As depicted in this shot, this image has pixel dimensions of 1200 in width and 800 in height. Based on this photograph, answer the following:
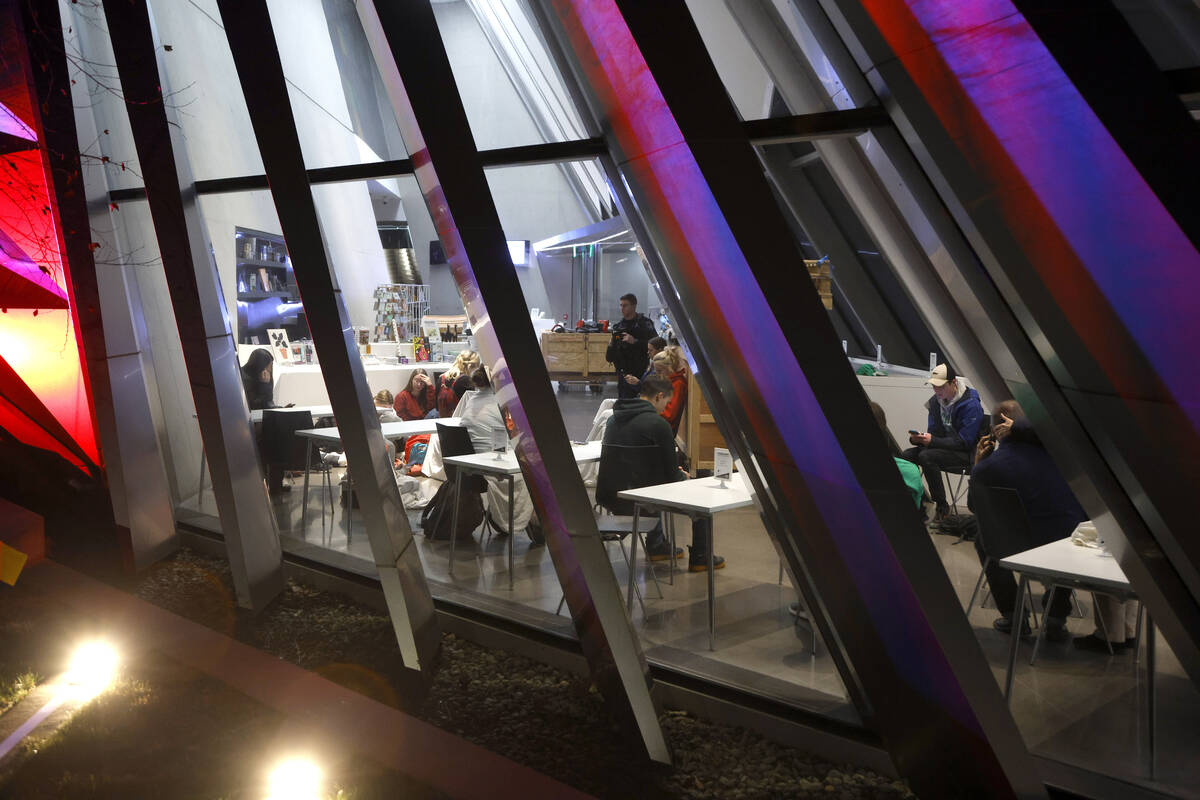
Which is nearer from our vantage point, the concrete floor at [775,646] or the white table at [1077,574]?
the white table at [1077,574]

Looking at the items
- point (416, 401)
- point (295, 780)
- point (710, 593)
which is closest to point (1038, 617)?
point (710, 593)

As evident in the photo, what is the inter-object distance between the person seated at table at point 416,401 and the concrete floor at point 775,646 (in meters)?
1.53

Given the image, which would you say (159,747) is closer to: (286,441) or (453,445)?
(453,445)

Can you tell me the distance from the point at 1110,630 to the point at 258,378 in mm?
6849

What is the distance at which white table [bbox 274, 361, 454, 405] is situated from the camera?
8953 mm

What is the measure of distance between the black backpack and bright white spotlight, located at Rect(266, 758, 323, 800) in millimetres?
2907

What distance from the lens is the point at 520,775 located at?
114 inches

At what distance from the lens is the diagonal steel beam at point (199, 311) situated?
178 inches

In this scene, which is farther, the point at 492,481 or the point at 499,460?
the point at 492,481

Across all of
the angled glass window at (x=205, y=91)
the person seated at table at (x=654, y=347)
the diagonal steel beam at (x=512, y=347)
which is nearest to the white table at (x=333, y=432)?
the person seated at table at (x=654, y=347)

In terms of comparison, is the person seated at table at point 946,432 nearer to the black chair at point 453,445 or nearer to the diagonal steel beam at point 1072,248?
the black chair at point 453,445

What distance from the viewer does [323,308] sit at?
3.91 m

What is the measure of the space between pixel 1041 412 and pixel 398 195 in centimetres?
1375

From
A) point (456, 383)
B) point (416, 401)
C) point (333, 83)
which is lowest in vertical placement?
point (416, 401)
